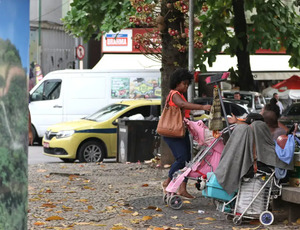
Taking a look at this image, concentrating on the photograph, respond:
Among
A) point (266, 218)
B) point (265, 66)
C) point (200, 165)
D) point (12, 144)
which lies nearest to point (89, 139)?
point (200, 165)

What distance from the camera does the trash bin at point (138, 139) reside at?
630 inches

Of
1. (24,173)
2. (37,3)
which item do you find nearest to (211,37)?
(24,173)

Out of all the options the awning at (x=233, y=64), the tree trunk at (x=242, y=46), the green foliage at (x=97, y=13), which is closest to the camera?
the green foliage at (x=97, y=13)

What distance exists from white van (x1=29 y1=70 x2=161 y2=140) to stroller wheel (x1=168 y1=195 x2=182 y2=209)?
1552cm

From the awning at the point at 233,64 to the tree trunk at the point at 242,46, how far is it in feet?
37.0

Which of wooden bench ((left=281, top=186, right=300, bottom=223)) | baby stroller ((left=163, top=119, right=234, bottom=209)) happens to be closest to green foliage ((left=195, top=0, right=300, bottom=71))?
baby stroller ((left=163, top=119, right=234, bottom=209))

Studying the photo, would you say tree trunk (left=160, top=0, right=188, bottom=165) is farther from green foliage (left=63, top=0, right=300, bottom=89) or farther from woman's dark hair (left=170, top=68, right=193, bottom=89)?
green foliage (left=63, top=0, right=300, bottom=89)

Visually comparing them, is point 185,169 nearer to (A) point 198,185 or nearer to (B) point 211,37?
(A) point 198,185

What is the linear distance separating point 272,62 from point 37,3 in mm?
16008

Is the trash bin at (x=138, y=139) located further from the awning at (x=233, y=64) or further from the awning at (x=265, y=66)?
the awning at (x=233, y=64)

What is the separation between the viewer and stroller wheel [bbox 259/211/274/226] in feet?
26.1

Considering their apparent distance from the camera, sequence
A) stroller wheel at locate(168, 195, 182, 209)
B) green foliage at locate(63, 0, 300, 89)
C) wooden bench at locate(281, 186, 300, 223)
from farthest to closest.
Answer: green foliage at locate(63, 0, 300, 89) → stroller wheel at locate(168, 195, 182, 209) → wooden bench at locate(281, 186, 300, 223)

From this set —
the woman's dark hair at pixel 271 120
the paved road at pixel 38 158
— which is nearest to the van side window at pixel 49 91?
the paved road at pixel 38 158

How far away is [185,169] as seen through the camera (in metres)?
9.13
